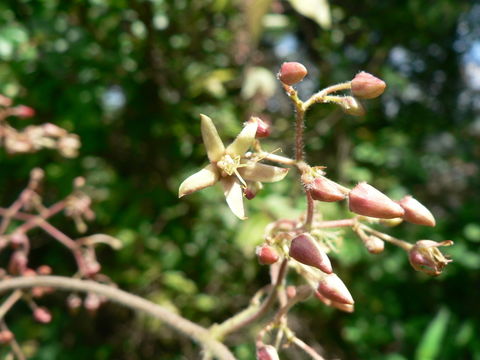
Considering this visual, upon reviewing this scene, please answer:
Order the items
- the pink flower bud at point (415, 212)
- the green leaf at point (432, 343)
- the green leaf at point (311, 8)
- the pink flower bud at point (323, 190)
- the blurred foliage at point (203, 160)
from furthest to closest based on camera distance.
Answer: the blurred foliage at point (203, 160)
the green leaf at point (432, 343)
the green leaf at point (311, 8)
the pink flower bud at point (415, 212)
the pink flower bud at point (323, 190)

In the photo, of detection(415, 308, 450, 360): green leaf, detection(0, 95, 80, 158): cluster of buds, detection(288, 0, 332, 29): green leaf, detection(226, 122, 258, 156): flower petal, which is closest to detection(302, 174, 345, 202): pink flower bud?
detection(226, 122, 258, 156): flower petal

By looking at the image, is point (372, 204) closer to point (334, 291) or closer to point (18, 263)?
point (334, 291)

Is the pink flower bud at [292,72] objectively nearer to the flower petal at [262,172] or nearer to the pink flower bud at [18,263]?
the flower petal at [262,172]

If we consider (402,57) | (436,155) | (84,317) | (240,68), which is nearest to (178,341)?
(84,317)

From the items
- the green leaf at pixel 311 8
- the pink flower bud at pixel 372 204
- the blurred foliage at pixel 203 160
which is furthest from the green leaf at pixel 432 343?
the pink flower bud at pixel 372 204

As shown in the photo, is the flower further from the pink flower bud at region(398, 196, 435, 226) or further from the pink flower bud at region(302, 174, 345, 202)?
the pink flower bud at region(398, 196, 435, 226)
